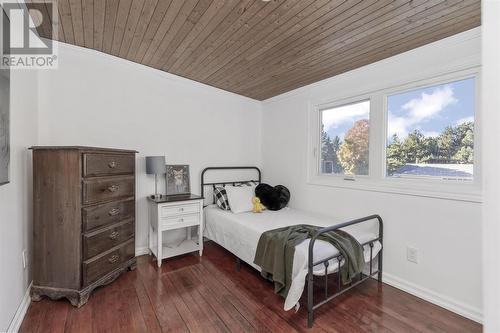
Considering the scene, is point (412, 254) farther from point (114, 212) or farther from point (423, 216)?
point (114, 212)

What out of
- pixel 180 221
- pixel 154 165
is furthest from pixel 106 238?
pixel 154 165

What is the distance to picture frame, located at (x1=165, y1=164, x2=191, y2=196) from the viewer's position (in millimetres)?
3071

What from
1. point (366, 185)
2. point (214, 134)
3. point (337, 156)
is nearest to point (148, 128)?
point (214, 134)

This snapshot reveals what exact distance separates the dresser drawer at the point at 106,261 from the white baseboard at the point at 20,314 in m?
0.40

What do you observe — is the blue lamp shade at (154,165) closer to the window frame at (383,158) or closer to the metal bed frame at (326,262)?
the metal bed frame at (326,262)

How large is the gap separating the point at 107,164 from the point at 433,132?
3000 millimetres

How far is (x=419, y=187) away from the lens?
2.16 meters

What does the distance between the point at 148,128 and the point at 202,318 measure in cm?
220

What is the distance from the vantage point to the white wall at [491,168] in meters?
0.57

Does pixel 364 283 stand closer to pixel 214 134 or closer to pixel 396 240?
pixel 396 240

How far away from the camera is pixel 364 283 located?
93.0 inches

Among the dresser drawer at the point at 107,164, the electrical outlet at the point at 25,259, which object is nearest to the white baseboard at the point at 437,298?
the dresser drawer at the point at 107,164

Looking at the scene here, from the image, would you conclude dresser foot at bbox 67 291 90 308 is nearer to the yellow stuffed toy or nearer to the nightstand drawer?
the nightstand drawer

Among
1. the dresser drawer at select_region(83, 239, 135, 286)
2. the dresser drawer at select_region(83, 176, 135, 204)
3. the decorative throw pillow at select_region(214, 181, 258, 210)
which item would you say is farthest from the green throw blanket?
the dresser drawer at select_region(83, 176, 135, 204)
